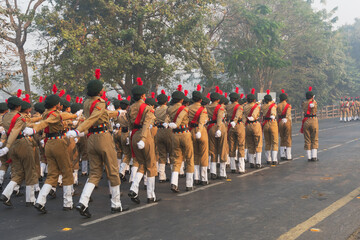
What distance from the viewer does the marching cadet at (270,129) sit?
11.9 meters

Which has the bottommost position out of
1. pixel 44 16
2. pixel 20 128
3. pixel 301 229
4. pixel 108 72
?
pixel 301 229

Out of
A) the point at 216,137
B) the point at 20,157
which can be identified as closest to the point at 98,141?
the point at 20,157

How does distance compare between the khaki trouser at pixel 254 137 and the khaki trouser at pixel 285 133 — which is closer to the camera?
the khaki trouser at pixel 254 137

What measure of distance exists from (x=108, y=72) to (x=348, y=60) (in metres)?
41.2

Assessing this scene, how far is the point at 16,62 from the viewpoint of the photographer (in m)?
23.5

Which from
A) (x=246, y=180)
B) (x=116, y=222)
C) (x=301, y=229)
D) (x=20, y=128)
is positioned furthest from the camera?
(x=246, y=180)

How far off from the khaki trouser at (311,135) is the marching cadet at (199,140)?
462 centimetres

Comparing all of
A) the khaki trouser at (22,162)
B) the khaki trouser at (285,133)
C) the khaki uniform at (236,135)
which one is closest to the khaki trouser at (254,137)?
the khaki uniform at (236,135)

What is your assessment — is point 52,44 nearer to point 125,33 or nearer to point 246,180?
point 125,33

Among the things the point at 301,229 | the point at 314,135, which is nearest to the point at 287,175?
the point at 314,135

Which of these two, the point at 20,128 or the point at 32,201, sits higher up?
the point at 20,128

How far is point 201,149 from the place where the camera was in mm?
9273

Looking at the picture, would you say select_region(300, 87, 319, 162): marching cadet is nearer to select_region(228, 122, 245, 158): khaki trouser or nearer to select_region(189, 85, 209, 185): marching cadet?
select_region(228, 122, 245, 158): khaki trouser

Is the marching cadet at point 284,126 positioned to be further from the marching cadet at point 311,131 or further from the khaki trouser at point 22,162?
the khaki trouser at point 22,162
